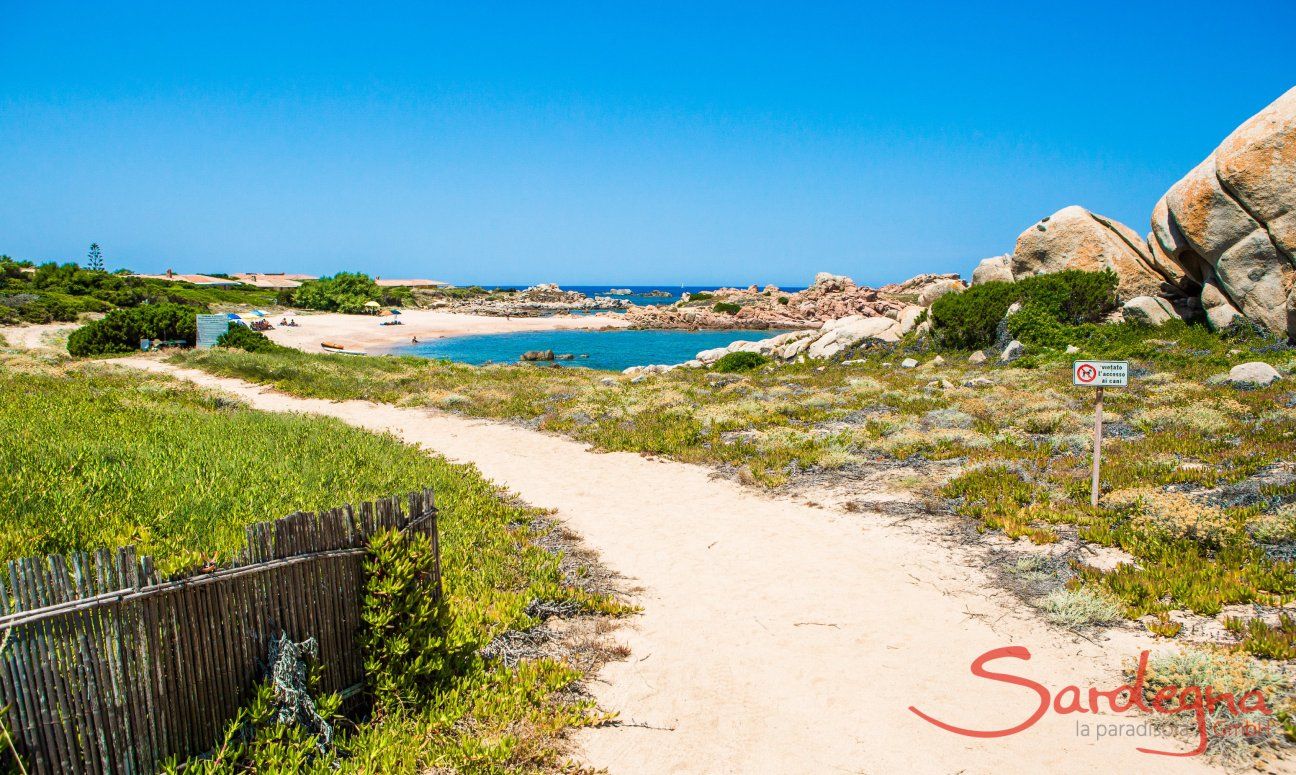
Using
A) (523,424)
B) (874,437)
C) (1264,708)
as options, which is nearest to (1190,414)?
(874,437)

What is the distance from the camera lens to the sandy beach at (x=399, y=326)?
6142cm

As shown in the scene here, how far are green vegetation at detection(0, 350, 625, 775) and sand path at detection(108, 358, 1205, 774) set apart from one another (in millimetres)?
733

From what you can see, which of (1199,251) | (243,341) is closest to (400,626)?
(1199,251)

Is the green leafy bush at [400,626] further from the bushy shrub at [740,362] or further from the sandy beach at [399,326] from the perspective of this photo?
the sandy beach at [399,326]

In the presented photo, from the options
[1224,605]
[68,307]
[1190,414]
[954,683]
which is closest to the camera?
[954,683]

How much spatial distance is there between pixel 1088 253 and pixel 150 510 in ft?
114

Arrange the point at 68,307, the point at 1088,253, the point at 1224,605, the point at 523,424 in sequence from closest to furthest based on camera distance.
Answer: the point at 1224,605, the point at 523,424, the point at 1088,253, the point at 68,307

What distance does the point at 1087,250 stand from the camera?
30797 millimetres

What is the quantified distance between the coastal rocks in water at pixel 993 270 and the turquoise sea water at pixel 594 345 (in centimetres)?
2457

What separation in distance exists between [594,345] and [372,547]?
66.7 meters

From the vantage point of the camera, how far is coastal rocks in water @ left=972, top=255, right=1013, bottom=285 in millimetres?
36062

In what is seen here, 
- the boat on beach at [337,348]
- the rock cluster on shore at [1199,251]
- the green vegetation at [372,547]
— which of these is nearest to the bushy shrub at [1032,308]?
the rock cluster on shore at [1199,251]

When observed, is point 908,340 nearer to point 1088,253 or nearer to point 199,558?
point 1088,253

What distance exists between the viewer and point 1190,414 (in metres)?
14.8
